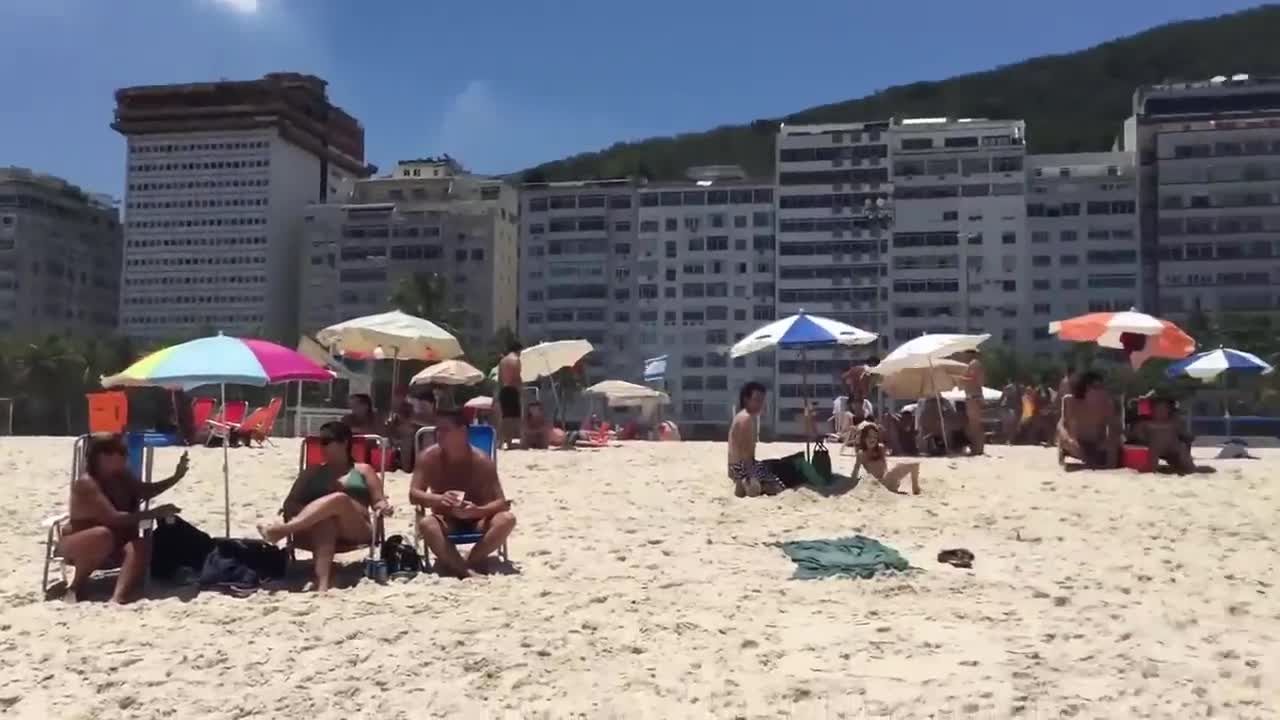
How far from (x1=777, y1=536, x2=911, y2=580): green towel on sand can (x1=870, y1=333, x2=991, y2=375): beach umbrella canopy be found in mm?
5718

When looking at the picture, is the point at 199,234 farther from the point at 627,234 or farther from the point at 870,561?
the point at 870,561

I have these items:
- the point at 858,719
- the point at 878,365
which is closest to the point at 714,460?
the point at 878,365

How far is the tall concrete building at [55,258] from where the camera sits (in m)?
90.7

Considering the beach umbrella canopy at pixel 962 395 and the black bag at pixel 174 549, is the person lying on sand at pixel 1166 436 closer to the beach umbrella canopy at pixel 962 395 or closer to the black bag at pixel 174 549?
the beach umbrella canopy at pixel 962 395

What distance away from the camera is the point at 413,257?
85.2 meters

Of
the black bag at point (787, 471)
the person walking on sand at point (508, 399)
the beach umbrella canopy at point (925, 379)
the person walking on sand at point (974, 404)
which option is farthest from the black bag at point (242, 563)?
the person walking on sand at point (974, 404)

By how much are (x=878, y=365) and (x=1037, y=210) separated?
66158 millimetres

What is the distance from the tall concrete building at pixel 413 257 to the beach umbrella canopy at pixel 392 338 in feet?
227

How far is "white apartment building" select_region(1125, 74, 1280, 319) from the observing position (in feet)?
236

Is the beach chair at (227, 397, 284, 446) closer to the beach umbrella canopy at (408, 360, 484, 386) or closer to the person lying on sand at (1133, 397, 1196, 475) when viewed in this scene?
the beach umbrella canopy at (408, 360, 484, 386)

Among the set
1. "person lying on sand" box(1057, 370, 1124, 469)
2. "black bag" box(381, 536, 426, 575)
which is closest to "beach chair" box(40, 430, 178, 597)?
"black bag" box(381, 536, 426, 575)

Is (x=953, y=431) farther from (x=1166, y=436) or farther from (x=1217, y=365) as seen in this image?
(x=1217, y=365)

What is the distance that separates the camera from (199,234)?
90.4 m

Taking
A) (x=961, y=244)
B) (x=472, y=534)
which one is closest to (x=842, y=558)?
(x=472, y=534)
